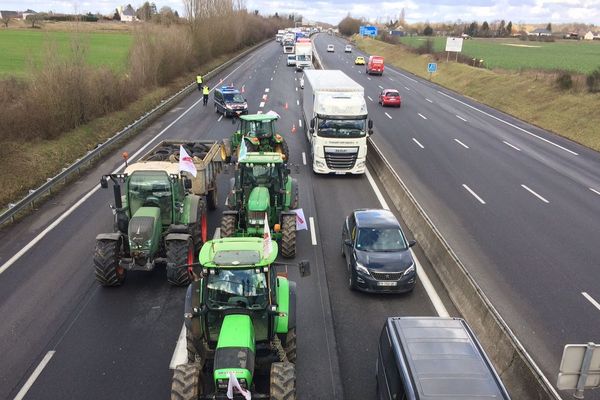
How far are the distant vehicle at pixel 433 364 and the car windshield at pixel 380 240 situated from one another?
4.45 metres

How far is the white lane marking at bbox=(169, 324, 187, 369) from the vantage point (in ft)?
32.2

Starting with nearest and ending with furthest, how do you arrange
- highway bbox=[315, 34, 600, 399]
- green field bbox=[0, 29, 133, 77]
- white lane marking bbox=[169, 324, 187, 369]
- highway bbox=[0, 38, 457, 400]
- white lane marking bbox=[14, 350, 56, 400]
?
1. white lane marking bbox=[14, 350, 56, 400]
2. highway bbox=[0, 38, 457, 400]
3. white lane marking bbox=[169, 324, 187, 369]
4. highway bbox=[315, 34, 600, 399]
5. green field bbox=[0, 29, 133, 77]

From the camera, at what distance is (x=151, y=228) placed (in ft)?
39.8

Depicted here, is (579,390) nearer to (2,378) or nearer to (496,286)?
(496,286)

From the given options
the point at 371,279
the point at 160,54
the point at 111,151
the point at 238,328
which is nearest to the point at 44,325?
the point at 238,328

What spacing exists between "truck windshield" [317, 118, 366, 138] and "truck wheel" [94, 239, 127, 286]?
40.8 ft

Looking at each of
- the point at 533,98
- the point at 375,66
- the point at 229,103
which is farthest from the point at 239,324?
the point at 375,66

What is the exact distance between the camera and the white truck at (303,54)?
64.1 meters

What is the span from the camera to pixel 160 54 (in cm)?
4512

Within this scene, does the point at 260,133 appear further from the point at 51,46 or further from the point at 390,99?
the point at 390,99

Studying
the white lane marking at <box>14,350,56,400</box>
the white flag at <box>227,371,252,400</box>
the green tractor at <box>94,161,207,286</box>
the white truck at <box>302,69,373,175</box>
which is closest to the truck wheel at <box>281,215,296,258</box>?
the green tractor at <box>94,161,207,286</box>

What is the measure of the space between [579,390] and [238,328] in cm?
474

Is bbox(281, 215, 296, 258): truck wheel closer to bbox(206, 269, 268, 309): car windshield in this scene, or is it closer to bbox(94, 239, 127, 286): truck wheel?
bbox(94, 239, 127, 286): truck wheel

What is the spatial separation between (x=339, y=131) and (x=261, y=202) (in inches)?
383
